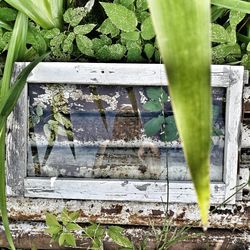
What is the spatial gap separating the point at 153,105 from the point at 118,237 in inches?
8.2

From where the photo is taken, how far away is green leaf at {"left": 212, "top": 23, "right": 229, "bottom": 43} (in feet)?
2.60

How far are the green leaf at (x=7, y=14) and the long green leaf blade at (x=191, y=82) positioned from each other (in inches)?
21.2

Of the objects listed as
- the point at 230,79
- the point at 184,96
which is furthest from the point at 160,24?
the point at 230,79

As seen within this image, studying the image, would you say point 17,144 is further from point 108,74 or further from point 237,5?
point 237,5

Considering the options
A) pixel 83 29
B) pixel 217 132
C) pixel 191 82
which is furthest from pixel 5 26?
pixel 191 82

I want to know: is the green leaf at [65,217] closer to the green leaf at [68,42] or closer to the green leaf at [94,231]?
the green leaf at [94,231]

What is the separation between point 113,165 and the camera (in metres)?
0.84

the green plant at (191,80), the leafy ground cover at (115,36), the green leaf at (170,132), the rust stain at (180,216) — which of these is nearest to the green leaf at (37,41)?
Result: the leafy ground cover at (115,36)

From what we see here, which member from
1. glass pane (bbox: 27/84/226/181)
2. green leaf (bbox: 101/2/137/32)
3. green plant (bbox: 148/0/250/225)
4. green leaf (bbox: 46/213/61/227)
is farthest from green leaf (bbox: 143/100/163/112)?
green plant (bbox: 148/0/250/225)

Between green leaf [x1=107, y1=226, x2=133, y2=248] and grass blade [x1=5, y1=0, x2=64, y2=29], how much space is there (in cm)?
32

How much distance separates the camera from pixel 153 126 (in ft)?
2.69

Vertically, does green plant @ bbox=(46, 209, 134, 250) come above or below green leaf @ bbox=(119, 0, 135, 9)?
below

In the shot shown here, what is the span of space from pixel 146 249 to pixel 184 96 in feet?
2.00

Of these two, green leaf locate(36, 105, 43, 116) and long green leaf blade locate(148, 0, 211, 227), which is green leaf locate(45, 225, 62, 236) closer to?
green leaf locate(36, 105, 43, 116)
